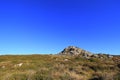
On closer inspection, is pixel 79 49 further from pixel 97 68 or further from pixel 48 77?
pixel 48 77

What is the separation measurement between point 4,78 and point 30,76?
2.12 m

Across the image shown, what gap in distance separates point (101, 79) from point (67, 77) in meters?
2.89

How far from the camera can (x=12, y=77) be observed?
62.9 ft

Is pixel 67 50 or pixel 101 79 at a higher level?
pixel 67 50

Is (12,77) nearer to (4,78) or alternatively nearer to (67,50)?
(4,78)

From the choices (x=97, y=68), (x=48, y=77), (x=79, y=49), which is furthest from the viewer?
(x=79, y=49)

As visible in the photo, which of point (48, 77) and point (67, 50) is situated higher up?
point (67, 50)

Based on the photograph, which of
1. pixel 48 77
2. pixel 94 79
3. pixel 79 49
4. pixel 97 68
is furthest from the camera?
pixel 79 49

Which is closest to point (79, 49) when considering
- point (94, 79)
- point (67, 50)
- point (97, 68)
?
point (67, 50)

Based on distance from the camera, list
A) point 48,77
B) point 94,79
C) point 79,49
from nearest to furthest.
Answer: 1. point 48,77
2. point 94,79
3. point 79,49

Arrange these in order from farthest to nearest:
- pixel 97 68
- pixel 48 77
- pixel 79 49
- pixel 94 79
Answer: pixel 79 49 → pixel 97 68 → pixel 94 79 → pixel 48 77

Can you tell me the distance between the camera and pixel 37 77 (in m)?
18.8

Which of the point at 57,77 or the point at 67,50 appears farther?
the point at 67,50

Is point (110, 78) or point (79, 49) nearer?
point (110, 78)
